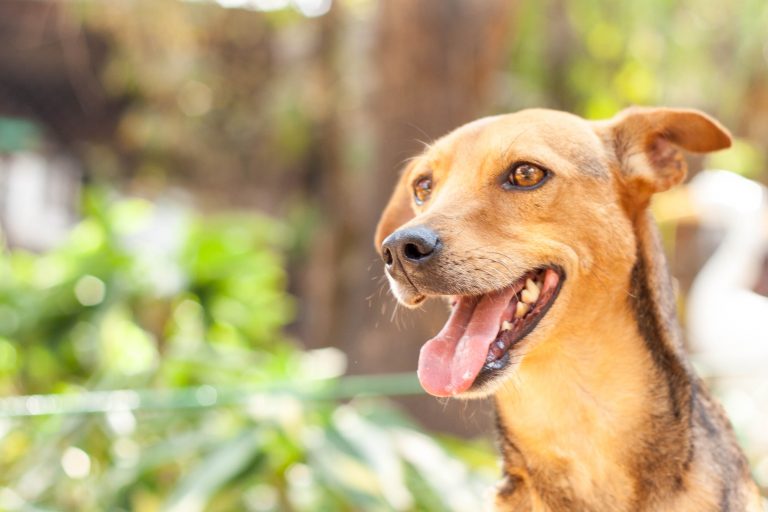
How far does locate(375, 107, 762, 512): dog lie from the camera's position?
2.18 m

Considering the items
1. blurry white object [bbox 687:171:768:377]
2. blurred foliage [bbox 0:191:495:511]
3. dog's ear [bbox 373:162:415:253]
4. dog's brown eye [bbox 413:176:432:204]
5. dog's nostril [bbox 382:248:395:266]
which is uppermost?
dog's nostril [bbox 382:248:395:266]

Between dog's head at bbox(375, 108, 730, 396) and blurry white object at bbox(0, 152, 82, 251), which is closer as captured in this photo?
dog's head at bbox(375, 108, 730, 396)

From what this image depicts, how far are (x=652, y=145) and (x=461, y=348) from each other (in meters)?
0.83

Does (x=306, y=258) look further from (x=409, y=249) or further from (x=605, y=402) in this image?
(x=409, y=249)

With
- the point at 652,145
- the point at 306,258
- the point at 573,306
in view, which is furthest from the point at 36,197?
the point at 573,306

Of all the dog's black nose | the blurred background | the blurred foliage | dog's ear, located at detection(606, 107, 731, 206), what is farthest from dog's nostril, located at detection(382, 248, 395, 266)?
the blurred foliage

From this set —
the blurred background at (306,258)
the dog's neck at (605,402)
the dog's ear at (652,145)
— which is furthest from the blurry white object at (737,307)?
the dog's neck at (605,402)

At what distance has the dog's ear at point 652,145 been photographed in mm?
2447

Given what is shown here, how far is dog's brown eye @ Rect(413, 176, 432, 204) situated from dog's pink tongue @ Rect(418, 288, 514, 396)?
47 cm

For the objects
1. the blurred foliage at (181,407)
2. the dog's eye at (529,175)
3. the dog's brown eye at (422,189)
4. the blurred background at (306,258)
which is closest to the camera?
the dog's eye at (529,175)

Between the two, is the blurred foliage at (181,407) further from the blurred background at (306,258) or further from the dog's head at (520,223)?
the dog's head at (520,223)

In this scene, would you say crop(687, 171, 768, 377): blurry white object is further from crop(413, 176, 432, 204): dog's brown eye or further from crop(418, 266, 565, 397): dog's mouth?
crop(418, 266, 565, 397): dog's mouth

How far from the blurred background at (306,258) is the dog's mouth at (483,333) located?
2.95 feet

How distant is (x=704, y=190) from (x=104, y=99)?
31.2ft
